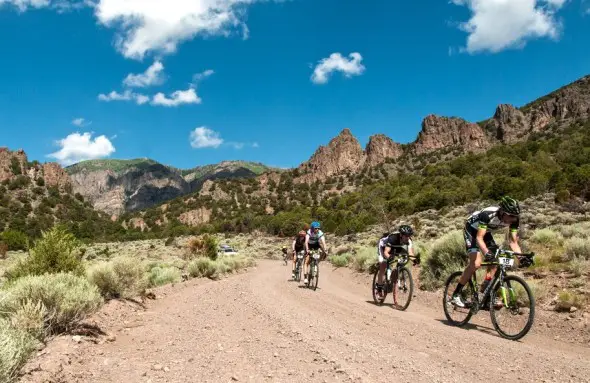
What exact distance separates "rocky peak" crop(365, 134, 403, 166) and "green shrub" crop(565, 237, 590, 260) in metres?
119

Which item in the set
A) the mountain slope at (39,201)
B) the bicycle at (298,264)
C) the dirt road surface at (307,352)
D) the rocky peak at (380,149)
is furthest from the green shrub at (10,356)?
the rocky peak at (380,149)

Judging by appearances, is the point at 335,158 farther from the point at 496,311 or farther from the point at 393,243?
the point at 496,311

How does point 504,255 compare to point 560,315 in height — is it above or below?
above

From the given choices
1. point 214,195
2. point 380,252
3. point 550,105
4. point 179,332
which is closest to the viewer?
point 179,332

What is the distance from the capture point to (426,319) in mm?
8320

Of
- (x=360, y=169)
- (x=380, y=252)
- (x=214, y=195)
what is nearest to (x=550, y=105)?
(x=360, y=169)

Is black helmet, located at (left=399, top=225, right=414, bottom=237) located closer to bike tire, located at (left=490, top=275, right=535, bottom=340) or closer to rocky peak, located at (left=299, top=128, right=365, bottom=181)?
bike tire, located at (left=490, top=275, right=535, bottom=340)

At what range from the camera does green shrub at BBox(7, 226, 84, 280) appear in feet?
34.4

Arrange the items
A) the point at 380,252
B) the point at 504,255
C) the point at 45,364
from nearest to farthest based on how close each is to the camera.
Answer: the point at 45,364
the point at 504,255
the point at 380,252

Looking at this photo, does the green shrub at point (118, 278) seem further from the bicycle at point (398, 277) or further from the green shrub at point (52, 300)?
the bicycle at point (398, 277)

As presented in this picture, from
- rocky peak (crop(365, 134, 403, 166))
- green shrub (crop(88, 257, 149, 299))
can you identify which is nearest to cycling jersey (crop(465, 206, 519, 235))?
green shrub (crop(88, 257, 149, 299))

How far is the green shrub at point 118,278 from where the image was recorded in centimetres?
1071

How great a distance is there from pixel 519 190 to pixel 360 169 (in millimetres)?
83409

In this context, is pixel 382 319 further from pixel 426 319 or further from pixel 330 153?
pixel 330 153
